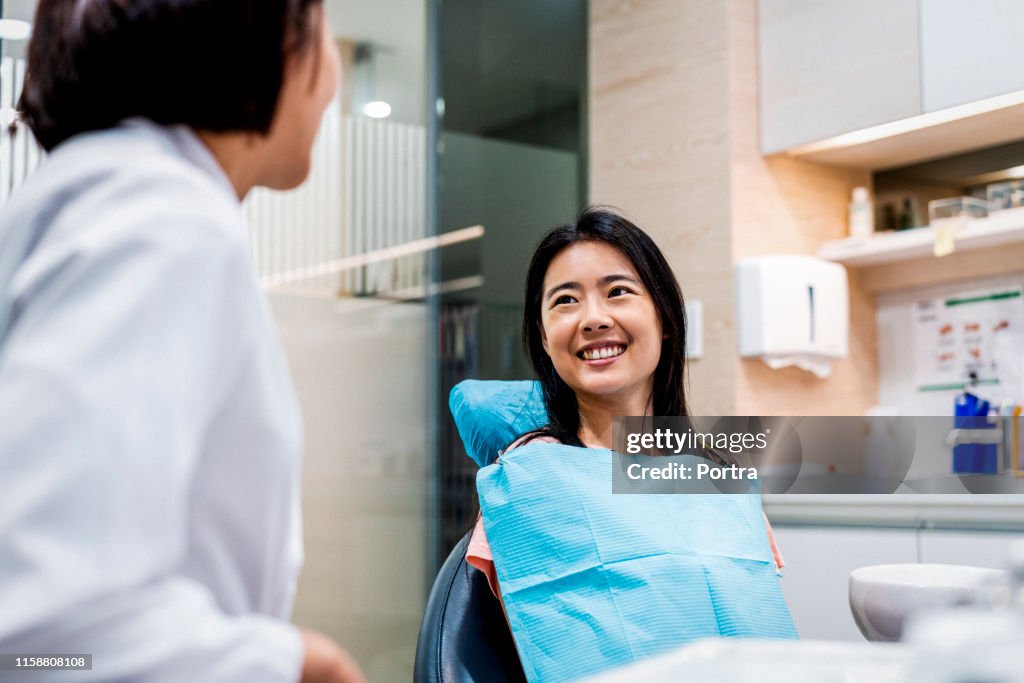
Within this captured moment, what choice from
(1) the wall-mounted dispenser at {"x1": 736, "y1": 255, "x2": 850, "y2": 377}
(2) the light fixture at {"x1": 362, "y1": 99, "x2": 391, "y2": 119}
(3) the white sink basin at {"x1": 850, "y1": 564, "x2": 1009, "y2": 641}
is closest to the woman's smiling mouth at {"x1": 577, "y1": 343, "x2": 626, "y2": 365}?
(3) the white sink basin at {"x1": 850, "y1": 564, "x2": 1009, "y2": 641}

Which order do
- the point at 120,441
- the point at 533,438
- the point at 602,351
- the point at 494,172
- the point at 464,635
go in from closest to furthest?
the point at 120,441 < the point at 464,635 < the point at 533,438 < the point at 602,351 < the point at 494,172

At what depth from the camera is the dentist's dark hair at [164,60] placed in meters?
0.57

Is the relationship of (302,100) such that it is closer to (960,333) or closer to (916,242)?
(916,242)

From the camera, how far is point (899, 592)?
828 mm

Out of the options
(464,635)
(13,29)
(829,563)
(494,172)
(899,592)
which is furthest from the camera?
(494,172)

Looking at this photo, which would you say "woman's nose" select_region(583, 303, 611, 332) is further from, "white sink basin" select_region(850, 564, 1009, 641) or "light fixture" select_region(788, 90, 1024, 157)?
"light fixture" select_region(788, 90, 1024, 157)

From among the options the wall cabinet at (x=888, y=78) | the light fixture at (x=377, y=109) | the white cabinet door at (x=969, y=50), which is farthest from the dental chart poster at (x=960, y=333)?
the light fixture at (x=377, y=109)

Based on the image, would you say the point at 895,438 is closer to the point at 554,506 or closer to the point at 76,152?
the point at 554,506

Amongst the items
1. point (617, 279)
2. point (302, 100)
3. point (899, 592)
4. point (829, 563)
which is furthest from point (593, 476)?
point (829, 563)

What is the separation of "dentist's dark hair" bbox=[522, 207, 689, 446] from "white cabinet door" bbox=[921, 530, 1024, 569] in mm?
887

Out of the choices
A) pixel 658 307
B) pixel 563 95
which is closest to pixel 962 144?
pixel 563 95

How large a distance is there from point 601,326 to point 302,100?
882 millimetres

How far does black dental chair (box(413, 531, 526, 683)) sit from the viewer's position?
104 cm

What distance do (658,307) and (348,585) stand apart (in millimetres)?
1749
